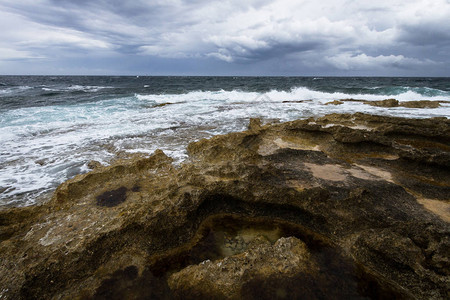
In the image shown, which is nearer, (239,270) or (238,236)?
(239,270)

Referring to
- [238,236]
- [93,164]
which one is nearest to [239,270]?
[238,236]

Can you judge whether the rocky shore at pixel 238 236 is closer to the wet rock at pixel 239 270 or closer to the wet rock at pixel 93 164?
the wet rock at pixel 239 270

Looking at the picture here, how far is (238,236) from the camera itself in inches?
109

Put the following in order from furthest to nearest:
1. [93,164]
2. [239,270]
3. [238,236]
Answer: [93,164], [238,236], [239,270]

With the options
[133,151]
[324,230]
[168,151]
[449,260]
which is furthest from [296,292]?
[133,151]

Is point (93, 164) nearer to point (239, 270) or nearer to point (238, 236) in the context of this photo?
point (238, 236)

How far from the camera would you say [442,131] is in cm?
579

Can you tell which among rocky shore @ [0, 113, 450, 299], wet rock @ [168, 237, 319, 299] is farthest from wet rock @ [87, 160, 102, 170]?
wet rock @ [168, 237, 319, 299]

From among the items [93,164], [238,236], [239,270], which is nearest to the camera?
[239,270]

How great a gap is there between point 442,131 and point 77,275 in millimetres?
7570

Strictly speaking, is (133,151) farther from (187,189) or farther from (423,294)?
(423,294)

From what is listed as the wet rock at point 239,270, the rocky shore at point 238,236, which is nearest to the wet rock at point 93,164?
the rocky shore at point 238,236

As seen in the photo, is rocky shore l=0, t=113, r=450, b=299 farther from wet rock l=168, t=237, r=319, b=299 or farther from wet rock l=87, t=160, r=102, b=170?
wet rock l=87, t=160, r=102, b=170

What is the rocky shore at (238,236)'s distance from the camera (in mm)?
2121
